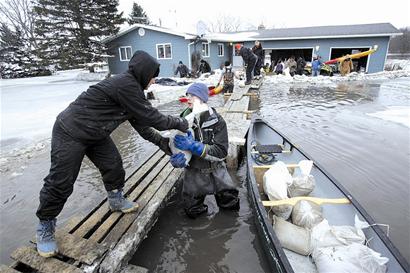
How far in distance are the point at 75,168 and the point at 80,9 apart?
69.6 feet

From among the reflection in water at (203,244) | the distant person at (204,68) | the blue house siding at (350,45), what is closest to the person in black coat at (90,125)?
the reflection in water at (203,244)

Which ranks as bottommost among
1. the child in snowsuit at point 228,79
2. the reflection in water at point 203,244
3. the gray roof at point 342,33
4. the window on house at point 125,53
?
the reflection in water at point 203,244

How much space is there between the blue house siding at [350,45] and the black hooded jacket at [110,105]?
68.2ft

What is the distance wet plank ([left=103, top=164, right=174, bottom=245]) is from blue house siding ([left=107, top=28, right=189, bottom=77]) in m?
15.6

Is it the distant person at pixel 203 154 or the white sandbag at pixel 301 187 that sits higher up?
the distant person at pixel 203 154

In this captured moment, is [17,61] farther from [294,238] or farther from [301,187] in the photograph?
[294,238]

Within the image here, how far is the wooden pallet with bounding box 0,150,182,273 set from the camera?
87.5 inches

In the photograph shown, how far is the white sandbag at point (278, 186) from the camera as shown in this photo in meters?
2.84

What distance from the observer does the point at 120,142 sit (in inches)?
242

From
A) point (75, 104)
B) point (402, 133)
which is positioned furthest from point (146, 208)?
point (402, 133)

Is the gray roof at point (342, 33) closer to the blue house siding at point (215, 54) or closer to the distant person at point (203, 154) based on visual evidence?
the blue house siding at point (215, 54)

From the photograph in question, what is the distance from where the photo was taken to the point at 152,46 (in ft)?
63.2

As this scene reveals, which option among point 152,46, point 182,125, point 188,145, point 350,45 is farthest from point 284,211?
point 350,45

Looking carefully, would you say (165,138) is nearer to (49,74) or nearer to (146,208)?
(146,208)
